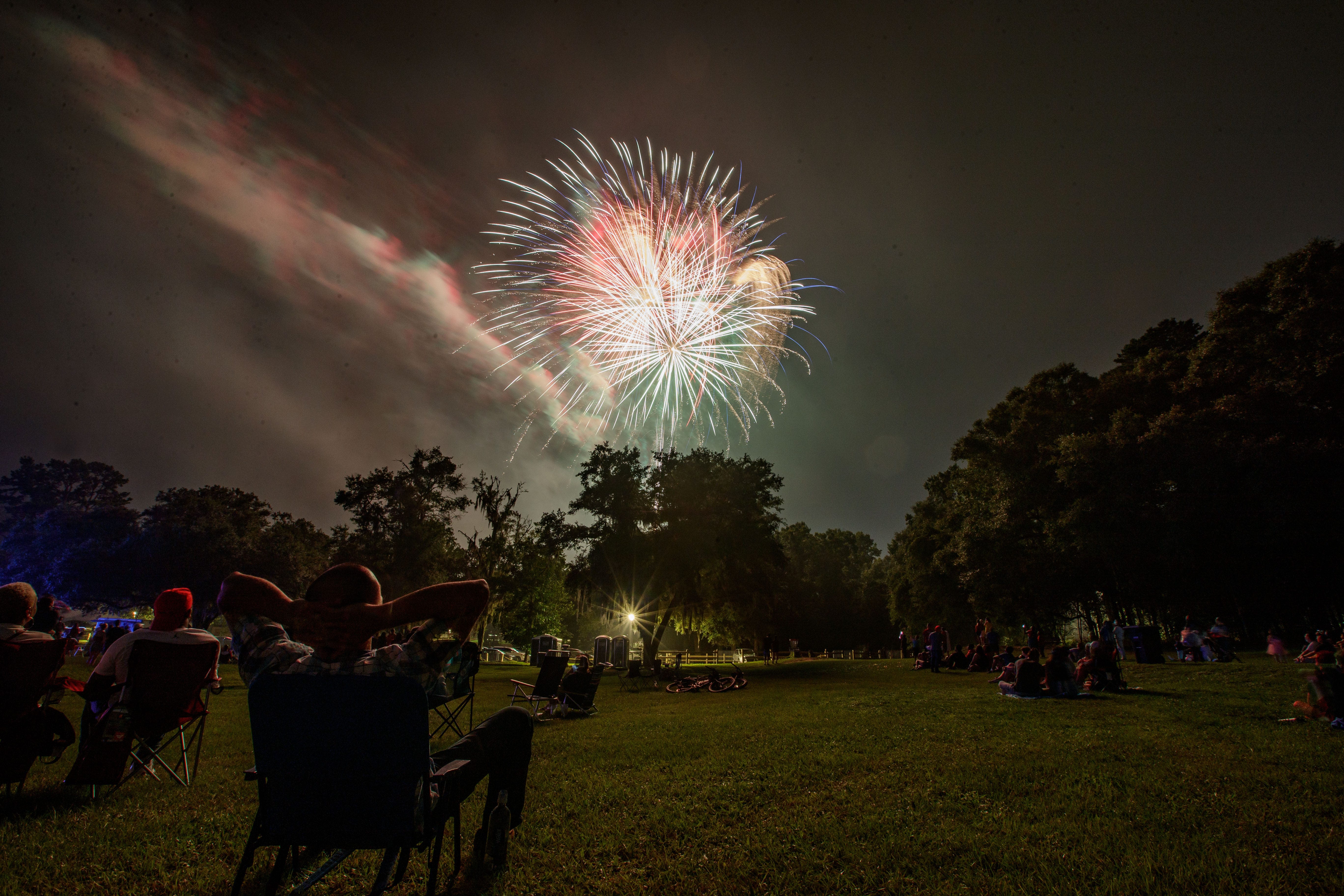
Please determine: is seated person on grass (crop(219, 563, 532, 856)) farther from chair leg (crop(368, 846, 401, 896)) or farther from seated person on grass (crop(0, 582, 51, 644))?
seated person on grass (crop(0, 582, 51, 644))

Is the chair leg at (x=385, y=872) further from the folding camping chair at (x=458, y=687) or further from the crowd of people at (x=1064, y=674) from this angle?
the crowd of people at (x=1064, y=674)

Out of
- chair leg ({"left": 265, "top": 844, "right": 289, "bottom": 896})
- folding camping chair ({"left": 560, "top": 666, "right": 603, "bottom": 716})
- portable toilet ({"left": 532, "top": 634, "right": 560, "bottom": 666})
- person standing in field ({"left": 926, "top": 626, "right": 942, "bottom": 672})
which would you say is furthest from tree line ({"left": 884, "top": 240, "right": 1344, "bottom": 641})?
chair leg ({"left": 265, "top": 844, "right": 289, "bottom": 896})

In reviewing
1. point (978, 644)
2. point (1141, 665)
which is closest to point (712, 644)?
point (978, 644)

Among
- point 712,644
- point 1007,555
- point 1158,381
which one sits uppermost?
point 1158,381

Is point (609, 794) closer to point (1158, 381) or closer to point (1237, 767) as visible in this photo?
point (1237, 767)

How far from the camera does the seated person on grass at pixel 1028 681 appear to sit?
12.5 m

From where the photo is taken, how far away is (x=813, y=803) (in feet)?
16.2

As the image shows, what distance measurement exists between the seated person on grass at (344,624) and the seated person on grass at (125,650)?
3.08 m

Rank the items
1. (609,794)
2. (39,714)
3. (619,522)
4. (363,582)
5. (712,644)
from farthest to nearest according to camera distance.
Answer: (712,644), (619,522), (609,794), (39,714), (363,582)

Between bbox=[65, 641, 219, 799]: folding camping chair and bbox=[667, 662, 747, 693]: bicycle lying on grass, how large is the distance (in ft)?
48.7

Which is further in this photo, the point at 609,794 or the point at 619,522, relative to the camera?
the point at 619,522

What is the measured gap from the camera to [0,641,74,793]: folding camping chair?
458cm

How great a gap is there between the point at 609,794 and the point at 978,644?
2101 cm

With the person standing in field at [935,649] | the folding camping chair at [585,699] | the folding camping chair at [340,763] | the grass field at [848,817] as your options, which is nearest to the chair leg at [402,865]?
the folding camping chair at [340,763]
